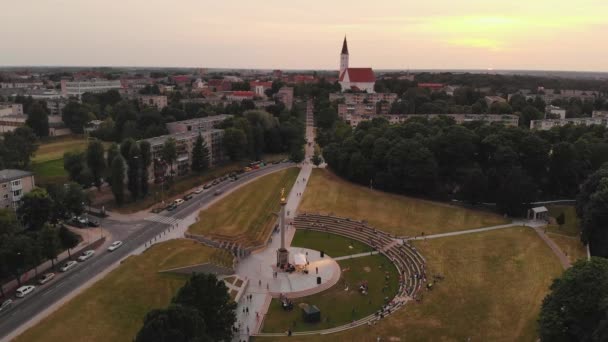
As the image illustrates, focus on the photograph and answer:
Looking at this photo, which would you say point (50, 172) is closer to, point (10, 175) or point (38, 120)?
point (10, 175)

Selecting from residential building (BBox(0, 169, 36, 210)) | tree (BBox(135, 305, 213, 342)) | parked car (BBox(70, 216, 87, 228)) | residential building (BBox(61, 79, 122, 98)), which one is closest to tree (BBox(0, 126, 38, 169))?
residential building (BBox(0, 169, 36, 210))

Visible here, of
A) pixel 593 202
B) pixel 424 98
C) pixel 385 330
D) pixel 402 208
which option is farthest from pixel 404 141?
pixel 424 98

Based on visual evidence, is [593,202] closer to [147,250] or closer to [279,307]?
[279,307]

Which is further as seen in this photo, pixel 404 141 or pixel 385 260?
pixel 404 141

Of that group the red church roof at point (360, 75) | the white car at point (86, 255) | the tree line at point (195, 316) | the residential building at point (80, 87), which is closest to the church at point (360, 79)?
the red church roof at point (360, 75)

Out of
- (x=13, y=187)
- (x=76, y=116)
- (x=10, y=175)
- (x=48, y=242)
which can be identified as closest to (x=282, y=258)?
(x=48, y=242)

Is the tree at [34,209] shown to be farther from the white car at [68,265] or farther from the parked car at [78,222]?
the white car at [68,265]
